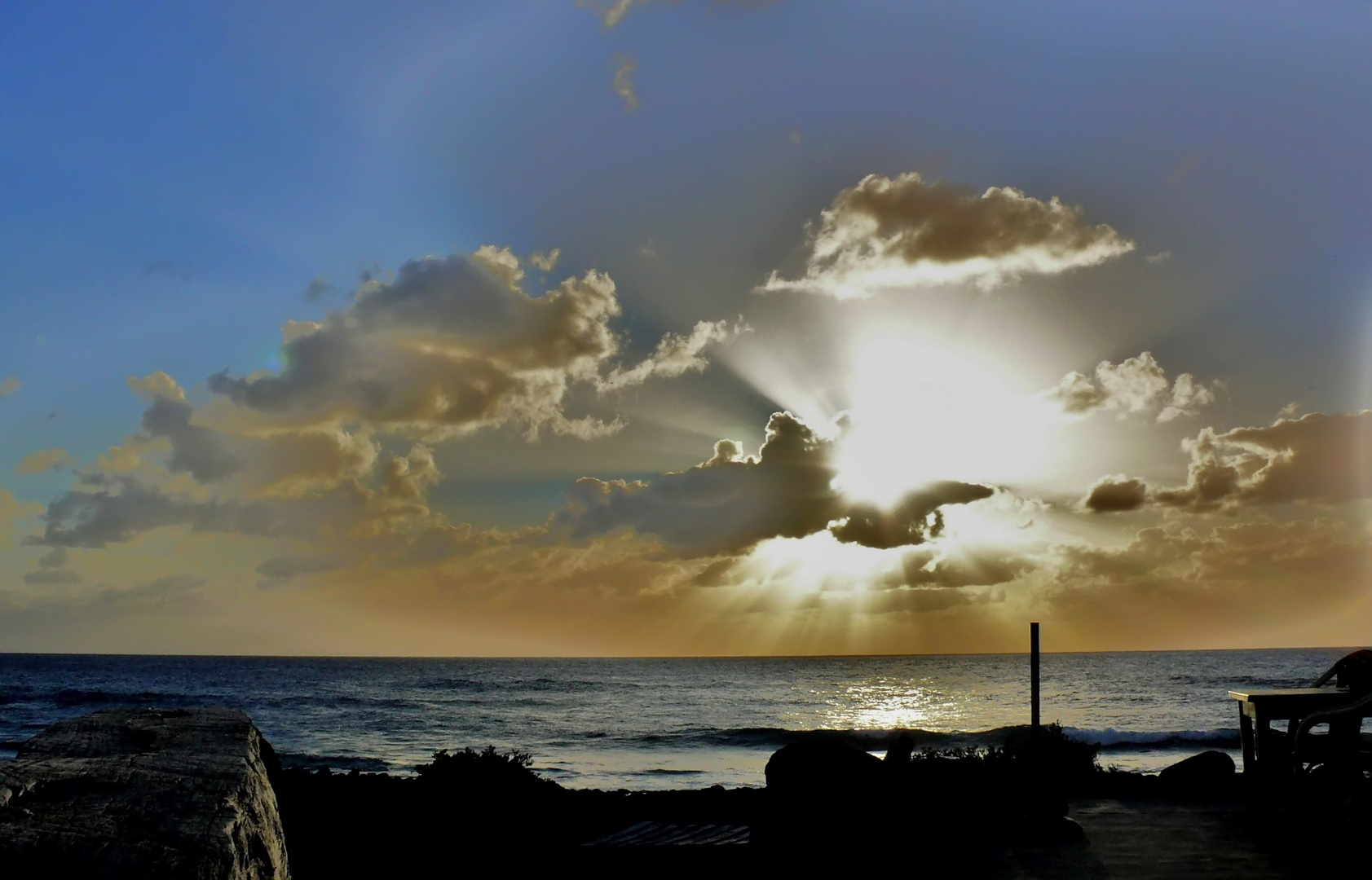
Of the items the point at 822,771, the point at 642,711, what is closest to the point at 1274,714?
the point at 822,771

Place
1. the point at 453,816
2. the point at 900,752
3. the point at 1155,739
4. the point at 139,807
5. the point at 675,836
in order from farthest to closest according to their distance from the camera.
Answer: the point at 1155,739 → the point at 453,816 → the point at 675,836 → the point at 900,752 → the point at 139,807

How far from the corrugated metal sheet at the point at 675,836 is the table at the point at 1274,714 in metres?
7.23

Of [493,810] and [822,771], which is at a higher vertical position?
[822,771]

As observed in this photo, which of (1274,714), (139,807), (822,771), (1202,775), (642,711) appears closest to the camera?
(139,807)

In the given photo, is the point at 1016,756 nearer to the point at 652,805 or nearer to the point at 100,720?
the point at 652,805

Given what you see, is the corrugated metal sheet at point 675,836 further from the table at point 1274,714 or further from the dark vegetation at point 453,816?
the table at point 1274,714

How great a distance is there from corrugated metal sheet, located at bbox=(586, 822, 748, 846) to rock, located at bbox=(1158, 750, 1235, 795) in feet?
24.8

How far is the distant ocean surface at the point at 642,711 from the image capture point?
1383 inches

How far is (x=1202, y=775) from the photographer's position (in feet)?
45.5

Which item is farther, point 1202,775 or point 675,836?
point 1202,775

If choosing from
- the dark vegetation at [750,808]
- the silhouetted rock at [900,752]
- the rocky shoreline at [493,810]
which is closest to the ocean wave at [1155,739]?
the rocky shoreline at [493,810]

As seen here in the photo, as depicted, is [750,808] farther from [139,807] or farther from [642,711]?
[642,711]

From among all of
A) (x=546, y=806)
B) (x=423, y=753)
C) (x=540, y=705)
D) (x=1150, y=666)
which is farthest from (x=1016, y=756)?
(x=1150, y=666)

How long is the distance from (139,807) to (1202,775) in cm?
1389
